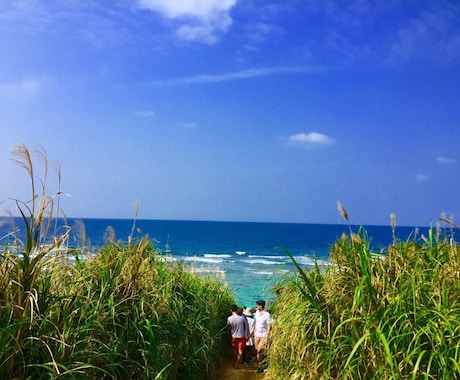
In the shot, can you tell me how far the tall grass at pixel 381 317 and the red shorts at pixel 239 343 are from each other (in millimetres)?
3591

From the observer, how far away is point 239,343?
934 centimetres

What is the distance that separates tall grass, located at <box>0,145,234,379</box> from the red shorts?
1689 mm

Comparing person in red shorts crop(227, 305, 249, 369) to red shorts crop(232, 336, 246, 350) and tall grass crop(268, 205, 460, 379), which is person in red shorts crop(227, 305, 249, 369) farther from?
tall grass crop(268, 205, 460, 379)

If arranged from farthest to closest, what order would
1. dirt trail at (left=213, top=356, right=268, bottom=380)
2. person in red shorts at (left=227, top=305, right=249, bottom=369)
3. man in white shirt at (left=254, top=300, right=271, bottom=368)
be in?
man in white shirt at (left=254, top=300, right=271, bottom=368), person in red shorts at (left=227, top=305, right=249, bottom=369), dirt trail at (left=213, top=356, right=268, bottom=380)

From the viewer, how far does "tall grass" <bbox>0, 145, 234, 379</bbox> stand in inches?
139

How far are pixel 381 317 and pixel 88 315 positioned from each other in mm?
2624

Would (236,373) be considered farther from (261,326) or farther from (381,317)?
(381,317)

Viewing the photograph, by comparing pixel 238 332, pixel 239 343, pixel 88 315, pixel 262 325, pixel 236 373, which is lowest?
pixel 236 373

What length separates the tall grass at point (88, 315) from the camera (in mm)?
3521

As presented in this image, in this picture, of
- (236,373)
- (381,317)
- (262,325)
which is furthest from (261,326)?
(381,317)

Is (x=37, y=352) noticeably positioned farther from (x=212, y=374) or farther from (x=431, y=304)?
(x=212, y=374)

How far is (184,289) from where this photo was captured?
296 inches

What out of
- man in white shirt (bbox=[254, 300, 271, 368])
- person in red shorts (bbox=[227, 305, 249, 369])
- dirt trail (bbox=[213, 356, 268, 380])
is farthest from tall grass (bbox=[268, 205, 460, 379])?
man in white shirt (bbox=[254, 300, 271, 368])

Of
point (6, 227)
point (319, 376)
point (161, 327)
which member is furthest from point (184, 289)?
point (6, 227)
